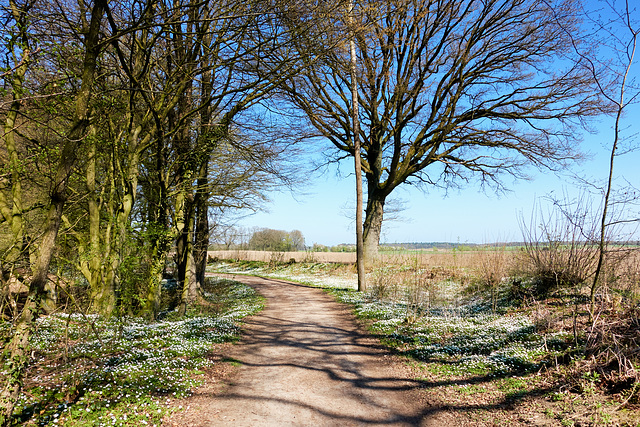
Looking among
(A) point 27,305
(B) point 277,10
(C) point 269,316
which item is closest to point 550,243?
(C) point 269,316

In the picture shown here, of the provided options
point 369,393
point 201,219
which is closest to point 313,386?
point 369,393

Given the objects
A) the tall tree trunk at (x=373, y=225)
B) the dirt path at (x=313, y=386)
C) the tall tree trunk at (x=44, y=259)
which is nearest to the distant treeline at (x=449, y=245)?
the tall tree trunk at (x=373, y=225)

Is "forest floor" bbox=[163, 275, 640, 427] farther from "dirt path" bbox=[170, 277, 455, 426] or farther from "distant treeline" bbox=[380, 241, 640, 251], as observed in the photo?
"distant treeline" bbox=[380, 241, 640, 251]

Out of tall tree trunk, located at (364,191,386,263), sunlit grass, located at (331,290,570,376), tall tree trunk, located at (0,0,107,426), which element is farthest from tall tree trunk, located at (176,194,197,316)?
tall tree trunk, located at (364,191,386,263)

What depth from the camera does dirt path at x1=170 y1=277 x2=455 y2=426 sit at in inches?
213

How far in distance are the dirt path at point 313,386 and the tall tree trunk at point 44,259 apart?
2.18m

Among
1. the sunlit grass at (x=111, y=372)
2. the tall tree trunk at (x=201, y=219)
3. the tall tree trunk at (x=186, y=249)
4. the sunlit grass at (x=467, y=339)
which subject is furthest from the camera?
the tall tree trunk at (x=201, y=219)

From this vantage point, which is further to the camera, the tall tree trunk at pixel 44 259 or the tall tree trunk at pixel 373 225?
the tall tree trunk at pixel 373 225

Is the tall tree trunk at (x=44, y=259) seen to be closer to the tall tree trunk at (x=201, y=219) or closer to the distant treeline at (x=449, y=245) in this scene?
the tall tree trunk at (x=201, y=219)

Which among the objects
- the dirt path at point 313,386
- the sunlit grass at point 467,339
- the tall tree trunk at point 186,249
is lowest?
the dirt path at point 313,386

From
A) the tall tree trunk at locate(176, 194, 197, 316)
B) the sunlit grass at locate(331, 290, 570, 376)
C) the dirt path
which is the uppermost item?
the tall tree trunk at locate(176, 194, 197, 316)

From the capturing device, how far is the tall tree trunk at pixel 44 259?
4.43 meters

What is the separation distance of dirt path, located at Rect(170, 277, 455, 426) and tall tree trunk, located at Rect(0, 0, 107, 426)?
86.0 inches

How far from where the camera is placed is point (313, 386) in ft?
21.6
